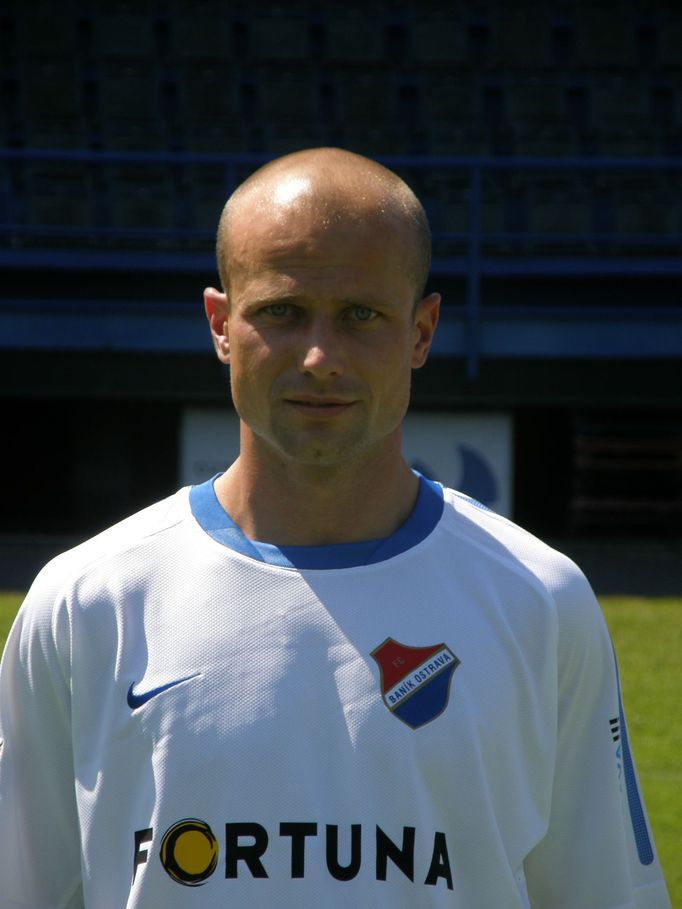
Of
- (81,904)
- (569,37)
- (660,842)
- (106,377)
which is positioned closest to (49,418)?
(106,377)

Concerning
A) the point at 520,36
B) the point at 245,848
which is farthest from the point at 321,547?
the point at 520,36

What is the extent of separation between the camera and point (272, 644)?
171 centimetres

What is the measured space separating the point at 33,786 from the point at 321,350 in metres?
0.69

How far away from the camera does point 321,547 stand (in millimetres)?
1776

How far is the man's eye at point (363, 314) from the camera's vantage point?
67.9 inches

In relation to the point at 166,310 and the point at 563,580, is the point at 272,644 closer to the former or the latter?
the point at 563,580

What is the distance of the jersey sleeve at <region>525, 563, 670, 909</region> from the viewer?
1.77m

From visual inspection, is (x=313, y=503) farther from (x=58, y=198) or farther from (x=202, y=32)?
(x=202, y=32)

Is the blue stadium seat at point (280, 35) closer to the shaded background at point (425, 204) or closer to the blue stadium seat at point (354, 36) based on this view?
the shaded background at point (425, 204)

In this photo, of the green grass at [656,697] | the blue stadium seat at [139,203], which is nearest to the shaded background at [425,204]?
the blue stadium seat at [139,203]

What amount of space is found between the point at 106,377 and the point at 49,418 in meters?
1.72

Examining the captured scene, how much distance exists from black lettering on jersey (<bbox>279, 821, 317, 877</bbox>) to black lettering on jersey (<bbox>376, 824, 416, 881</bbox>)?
83 millimetres

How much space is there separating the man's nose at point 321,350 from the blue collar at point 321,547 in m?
0.24

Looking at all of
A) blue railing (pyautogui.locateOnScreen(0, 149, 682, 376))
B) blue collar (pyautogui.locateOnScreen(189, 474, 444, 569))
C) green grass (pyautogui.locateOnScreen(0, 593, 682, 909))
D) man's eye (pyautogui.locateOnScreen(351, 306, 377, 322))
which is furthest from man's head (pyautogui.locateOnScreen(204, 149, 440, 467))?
blue railing (pyautogui.locateOnScreen(0, 149, 682, 376))
